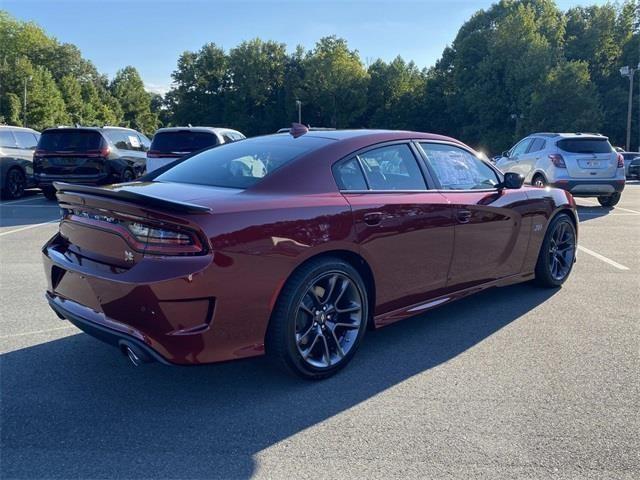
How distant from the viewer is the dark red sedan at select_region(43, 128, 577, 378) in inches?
119

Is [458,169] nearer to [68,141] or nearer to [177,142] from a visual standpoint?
[177,142]

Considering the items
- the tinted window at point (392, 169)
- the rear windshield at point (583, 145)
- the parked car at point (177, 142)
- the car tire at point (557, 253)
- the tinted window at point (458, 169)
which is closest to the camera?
the tinted window at point (392, 169)

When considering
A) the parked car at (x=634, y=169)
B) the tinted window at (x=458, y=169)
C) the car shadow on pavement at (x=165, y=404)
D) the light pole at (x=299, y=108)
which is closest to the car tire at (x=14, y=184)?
the car shadow on pavement at (x=165, y=404)

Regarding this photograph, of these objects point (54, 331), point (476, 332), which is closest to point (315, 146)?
point (476, 332)

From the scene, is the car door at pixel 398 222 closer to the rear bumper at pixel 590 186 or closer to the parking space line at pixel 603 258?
the parking space line at pixel 603 258

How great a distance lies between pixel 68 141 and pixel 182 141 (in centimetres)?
282

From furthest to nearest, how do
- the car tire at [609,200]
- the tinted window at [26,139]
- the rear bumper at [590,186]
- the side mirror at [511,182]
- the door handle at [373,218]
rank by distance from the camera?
the tinted window at [26,139] → the car tire at [609,200] → the rear bumper at [590,186] → the side mirror at [511,182] → the door handle at [373,218]

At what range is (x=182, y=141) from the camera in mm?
12141

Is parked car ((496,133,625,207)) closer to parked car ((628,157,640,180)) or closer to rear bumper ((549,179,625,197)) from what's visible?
rear bumper ((549,179,625,197))

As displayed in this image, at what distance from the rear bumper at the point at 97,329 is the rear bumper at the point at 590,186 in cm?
1113

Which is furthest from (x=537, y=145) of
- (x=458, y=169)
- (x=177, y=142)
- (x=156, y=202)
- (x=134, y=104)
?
(x=134, y=104)

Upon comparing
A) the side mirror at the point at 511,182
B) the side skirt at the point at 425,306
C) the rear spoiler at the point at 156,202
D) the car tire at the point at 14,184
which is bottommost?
the side skirt at the point at 425,306

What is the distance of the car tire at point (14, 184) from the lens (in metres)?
13.6

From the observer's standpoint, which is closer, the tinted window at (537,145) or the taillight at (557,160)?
the taillight at (557,160)
